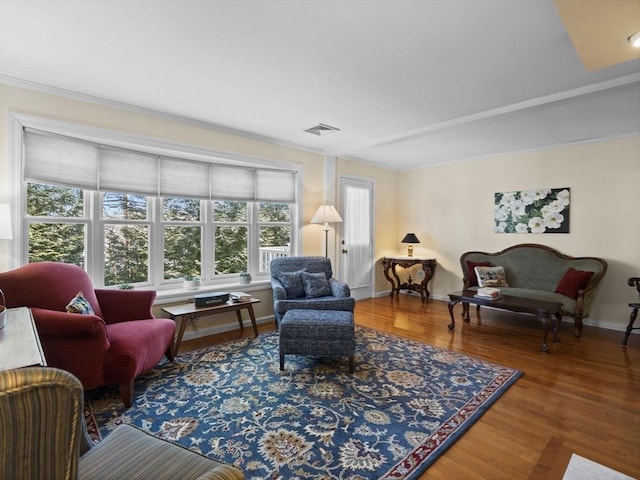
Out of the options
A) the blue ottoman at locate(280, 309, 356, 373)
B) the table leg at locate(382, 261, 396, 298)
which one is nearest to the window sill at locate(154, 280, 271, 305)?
the blue ottoman at locate(280, 309, 356, 373)

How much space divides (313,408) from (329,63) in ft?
8.26

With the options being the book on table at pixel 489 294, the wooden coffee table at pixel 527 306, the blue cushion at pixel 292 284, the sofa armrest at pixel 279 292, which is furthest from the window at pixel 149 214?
the book on table at pixel 489 294

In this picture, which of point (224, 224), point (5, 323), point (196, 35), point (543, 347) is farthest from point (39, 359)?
point (543, 347)

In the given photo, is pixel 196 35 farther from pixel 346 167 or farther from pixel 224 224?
pixel 346 167

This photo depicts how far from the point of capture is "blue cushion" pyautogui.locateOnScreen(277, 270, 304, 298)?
379 centimetres

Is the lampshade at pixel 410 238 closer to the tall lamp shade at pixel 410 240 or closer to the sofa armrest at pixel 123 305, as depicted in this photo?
the tall lamp shade at pixel 410 240

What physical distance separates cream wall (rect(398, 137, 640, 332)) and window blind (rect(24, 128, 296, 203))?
2806mm

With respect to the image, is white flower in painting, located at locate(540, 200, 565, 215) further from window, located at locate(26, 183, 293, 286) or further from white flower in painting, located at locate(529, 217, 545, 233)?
window, located at locate(26, 183, 293, 286)

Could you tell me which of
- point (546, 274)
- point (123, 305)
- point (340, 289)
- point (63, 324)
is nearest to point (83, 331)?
point (63, 324)

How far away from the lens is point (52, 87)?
285 centimetres

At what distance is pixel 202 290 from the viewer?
12.6ft

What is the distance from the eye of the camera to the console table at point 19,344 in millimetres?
1242

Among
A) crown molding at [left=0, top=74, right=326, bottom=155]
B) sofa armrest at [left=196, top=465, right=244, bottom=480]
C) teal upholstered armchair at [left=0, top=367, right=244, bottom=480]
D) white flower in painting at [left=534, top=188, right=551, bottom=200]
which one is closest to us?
teal upholstered armchair at [left=0, top=367, right=244, bottom=480]

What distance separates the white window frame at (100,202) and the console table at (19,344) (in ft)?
4.04
